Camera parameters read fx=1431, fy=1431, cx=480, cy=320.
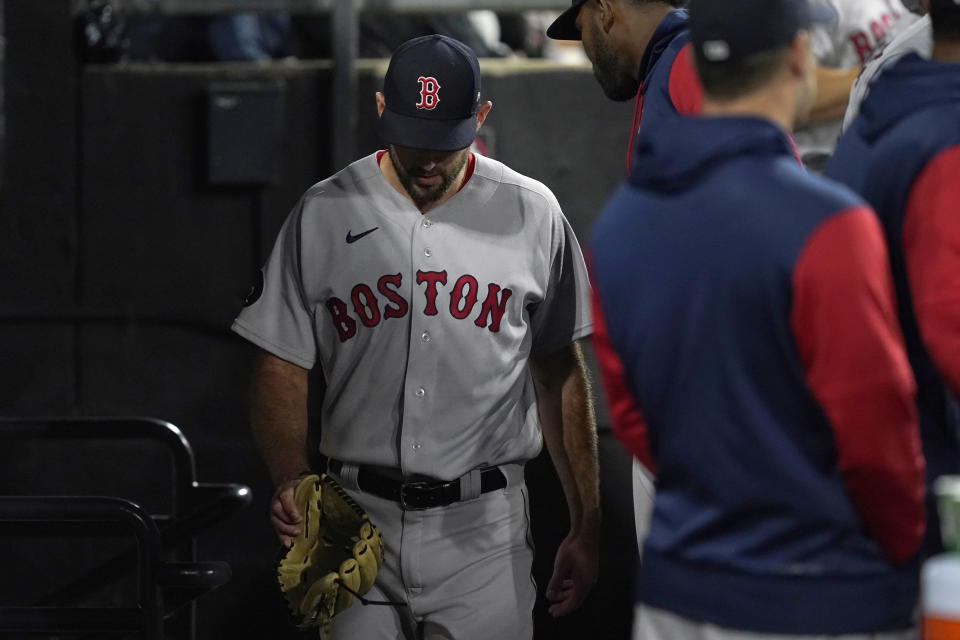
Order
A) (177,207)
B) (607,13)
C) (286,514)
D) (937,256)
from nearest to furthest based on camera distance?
(937,256), (286,514), (607,13), (177,207)

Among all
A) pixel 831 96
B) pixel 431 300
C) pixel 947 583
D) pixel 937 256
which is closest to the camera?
pixel 947 583

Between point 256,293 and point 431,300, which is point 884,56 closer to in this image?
point 431,300

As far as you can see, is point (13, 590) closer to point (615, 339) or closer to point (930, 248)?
point (615, 339)

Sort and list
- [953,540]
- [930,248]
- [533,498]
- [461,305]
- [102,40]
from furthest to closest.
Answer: [102,40], [533,498], [461,305], [930,248], [953,540]

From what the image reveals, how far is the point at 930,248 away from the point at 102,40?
371 centimetres

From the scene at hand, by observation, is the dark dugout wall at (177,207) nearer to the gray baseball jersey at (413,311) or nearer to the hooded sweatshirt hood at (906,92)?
the gray baseball jersey at (413,311)

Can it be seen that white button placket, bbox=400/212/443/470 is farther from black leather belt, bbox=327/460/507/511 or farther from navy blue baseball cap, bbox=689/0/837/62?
navy blue baseball cap, bbox=689/0/837/62

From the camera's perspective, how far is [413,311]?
330cm

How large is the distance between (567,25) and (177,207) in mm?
1913

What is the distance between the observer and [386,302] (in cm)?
332

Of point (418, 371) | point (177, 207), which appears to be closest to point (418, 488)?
point (418, 371)

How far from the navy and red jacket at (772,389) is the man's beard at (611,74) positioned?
1.68 m

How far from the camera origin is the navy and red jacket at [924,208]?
83.7 inches

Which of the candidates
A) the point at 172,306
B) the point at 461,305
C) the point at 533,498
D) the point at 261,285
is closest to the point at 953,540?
the point at 461,305
